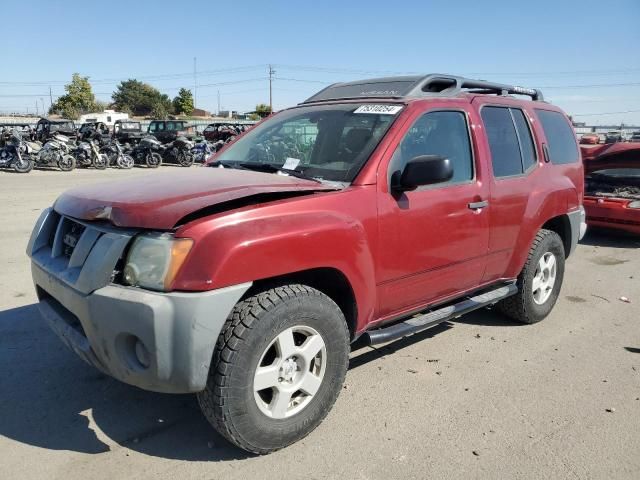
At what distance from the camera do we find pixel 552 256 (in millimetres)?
4730

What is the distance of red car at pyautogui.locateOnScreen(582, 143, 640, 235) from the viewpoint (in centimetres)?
807

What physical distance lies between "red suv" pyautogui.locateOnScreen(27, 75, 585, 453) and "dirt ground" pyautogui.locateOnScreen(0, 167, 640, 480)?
0.32 m

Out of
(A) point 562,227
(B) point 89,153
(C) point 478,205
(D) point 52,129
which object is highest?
(D) point 52,129

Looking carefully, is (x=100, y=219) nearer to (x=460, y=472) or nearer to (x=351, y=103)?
(x=351, y=103)

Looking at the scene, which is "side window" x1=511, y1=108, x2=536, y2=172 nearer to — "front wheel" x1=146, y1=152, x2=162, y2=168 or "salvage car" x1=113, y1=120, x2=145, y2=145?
"front wheel" x1=146, y1=152, x2=162, y2=168

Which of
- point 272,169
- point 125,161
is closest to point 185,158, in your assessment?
point 125,161

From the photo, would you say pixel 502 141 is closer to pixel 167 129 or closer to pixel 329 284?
pixel 329 284

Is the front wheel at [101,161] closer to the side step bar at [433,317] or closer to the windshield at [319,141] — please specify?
the windshield at [319,141]

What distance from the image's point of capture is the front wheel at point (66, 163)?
18378 millimetres

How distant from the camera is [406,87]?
3840mm

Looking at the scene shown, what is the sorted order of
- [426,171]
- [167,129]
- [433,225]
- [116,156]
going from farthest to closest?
[167,129] → [116,156] → [433,225] → [426,171]

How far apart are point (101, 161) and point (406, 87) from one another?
18318 mm

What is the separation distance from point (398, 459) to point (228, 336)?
1.12 metres

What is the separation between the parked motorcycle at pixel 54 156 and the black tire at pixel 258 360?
18.3 metres
